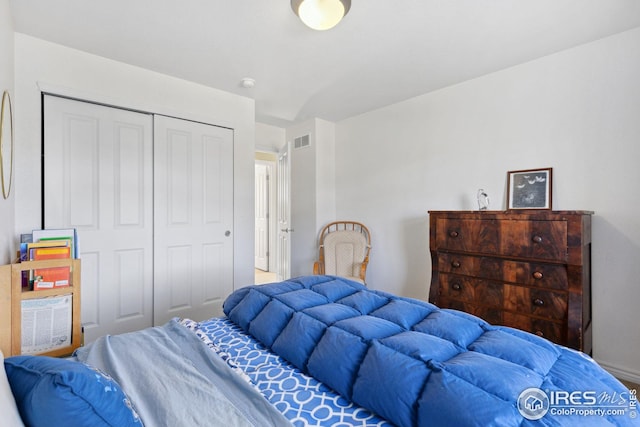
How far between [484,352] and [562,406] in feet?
0.78

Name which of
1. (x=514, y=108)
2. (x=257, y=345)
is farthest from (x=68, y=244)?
(x=514, y=108)

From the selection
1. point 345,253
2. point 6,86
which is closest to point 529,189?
point 345,253

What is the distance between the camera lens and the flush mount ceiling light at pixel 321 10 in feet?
5.39

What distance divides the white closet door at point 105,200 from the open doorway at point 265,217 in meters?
2.77

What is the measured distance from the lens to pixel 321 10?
1.67 metres

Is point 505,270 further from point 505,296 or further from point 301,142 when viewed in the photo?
point 301,142

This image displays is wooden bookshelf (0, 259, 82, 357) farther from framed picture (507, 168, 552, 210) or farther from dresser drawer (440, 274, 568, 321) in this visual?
Answer: framed picture (507, 168, 552, 210)

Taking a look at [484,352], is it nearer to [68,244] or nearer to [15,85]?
[68,244]

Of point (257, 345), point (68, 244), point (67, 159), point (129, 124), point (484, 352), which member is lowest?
point (257, 345)

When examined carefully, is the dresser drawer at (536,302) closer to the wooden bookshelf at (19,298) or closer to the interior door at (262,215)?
the wooden bookshelf at (19,298)

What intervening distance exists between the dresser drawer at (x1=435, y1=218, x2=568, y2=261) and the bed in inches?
42.3

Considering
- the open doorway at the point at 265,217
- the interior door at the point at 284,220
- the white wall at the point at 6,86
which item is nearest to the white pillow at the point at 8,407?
the white wall at the point at 6,86

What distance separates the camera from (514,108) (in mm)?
2570

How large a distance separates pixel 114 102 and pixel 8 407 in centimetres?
248
